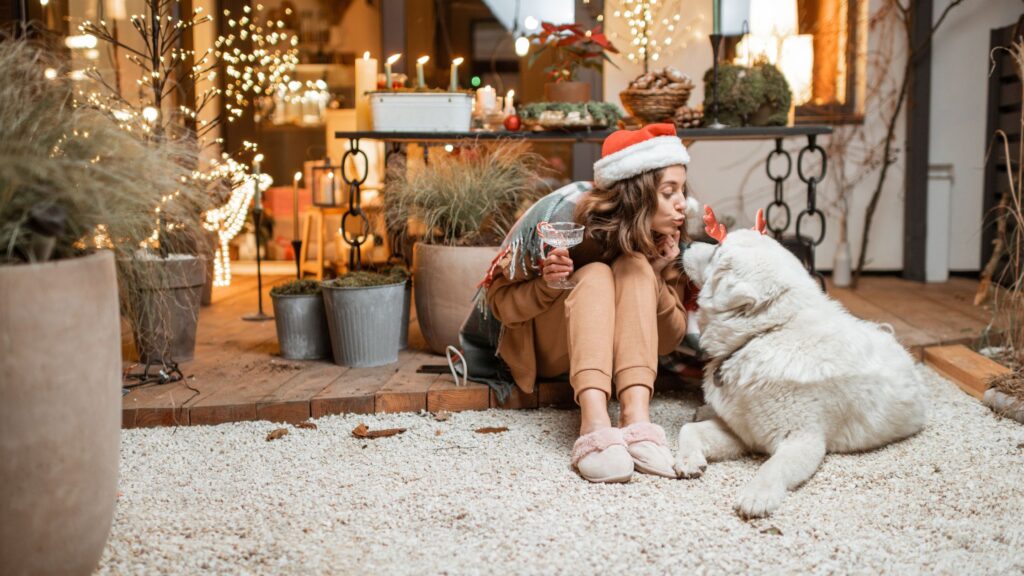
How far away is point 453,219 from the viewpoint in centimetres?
335

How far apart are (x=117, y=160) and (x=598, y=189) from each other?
1382mm

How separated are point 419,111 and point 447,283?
0.86 meters

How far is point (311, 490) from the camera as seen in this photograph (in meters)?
2.26

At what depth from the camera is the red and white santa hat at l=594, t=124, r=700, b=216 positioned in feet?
8.21

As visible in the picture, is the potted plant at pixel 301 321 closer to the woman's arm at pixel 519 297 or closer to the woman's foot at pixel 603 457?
the woman's arm at pixel 519 297

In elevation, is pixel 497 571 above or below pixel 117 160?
below

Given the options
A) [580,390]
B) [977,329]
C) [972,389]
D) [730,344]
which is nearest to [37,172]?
[580,390]

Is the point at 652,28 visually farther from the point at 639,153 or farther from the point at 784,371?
the point at 784,371

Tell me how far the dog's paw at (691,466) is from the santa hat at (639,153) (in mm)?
781

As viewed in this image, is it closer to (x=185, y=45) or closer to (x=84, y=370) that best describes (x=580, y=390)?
(x=84, y=370)

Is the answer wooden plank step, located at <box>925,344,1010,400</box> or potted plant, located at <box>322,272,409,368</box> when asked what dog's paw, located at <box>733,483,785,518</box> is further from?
potted plant, located at <box>322,272,409,368</box>

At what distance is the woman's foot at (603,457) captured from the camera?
2283 millimetres

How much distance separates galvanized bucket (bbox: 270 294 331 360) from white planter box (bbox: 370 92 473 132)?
0.87 metres

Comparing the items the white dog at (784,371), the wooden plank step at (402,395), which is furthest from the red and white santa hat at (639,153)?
the wooden plank step at (402,395)
